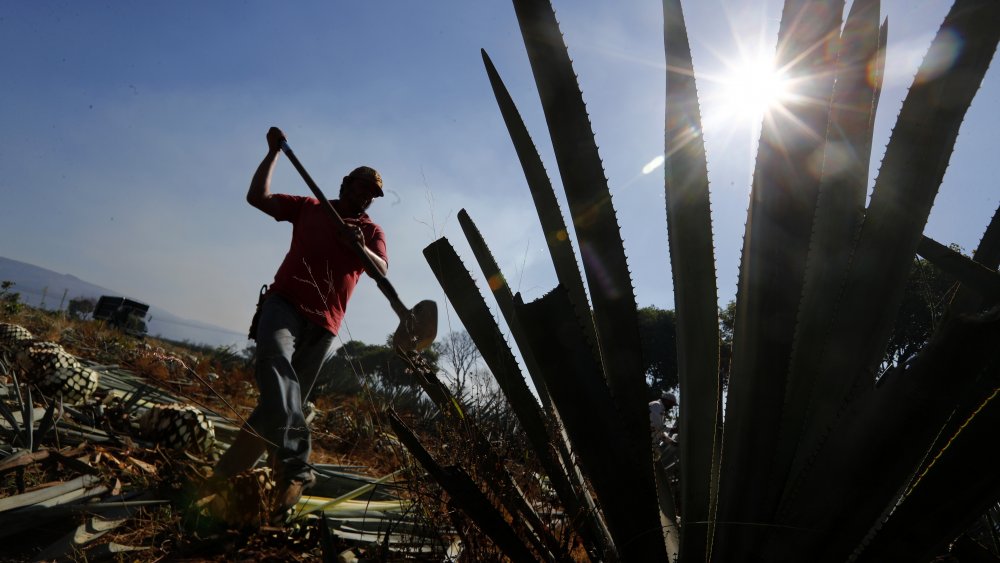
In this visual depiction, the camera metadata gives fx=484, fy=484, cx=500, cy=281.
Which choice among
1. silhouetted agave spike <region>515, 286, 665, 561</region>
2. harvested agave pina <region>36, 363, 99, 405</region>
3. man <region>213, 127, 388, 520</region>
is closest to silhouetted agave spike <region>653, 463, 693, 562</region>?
silhouetted agave spike <region>515, 286, 665, 561</region>

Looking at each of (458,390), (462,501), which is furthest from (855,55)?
(458,390)

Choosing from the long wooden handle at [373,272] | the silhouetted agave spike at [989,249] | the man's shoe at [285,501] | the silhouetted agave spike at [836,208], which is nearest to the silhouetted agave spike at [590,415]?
the silhouetted agave spike at [836,208]

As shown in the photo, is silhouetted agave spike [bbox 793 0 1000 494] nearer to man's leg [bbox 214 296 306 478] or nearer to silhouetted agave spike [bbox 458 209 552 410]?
silhouetted agave spike [bbox 458 209 552 410]

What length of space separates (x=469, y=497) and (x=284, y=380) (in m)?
1.83

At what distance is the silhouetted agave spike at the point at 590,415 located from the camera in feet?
2.11

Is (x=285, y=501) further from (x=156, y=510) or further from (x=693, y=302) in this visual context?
(x=693, y=302)

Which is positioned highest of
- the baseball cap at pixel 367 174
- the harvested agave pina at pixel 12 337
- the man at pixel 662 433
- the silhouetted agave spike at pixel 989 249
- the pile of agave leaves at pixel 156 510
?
the baseball cap at pixel 367 174

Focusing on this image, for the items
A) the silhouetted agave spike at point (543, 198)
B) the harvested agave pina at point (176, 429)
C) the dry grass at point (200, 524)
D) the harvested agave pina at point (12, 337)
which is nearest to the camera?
the silhouetted agave spike at point (543, 198)

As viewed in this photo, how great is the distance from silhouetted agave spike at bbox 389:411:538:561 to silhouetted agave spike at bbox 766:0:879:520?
0.42m

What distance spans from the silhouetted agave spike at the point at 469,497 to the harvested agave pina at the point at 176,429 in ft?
7.94

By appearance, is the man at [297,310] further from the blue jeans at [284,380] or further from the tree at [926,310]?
the tree at [926,310]

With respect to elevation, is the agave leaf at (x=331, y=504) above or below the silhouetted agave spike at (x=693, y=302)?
below

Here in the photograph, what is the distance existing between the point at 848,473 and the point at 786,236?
29cm

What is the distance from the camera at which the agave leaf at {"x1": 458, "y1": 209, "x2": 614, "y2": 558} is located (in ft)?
3.01
